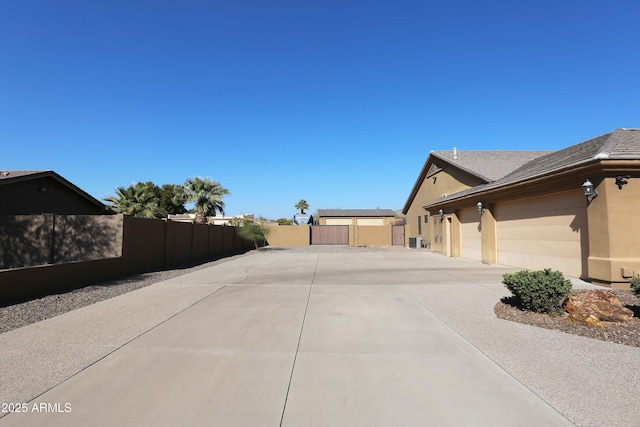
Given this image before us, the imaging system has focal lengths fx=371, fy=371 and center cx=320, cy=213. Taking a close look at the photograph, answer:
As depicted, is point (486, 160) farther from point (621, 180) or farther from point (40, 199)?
point (40, 199)

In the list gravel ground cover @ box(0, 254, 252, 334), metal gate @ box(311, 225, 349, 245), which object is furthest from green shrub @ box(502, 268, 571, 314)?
metal gate @ box(311, 225, 349, 245)

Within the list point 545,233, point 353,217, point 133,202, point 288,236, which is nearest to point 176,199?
point 133,202

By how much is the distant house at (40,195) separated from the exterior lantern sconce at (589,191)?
763 inches

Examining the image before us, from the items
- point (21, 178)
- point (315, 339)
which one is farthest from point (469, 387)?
point (21, 178)

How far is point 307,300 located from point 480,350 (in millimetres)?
4127

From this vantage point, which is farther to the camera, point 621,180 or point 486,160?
point 486,160

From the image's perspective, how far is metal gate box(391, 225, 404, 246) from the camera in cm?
3725

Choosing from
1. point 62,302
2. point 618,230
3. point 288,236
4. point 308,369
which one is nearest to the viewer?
point 308,369

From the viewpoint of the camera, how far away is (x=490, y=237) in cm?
1572

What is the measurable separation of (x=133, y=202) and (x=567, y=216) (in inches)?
847

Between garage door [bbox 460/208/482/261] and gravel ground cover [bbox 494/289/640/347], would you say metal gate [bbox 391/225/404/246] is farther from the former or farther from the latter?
gravel ground cover [bbox 494/289/640/347]

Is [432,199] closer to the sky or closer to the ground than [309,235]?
closer to the sky

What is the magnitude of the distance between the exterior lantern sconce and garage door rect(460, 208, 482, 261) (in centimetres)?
746

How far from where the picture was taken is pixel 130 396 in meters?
Answer: 3.69
